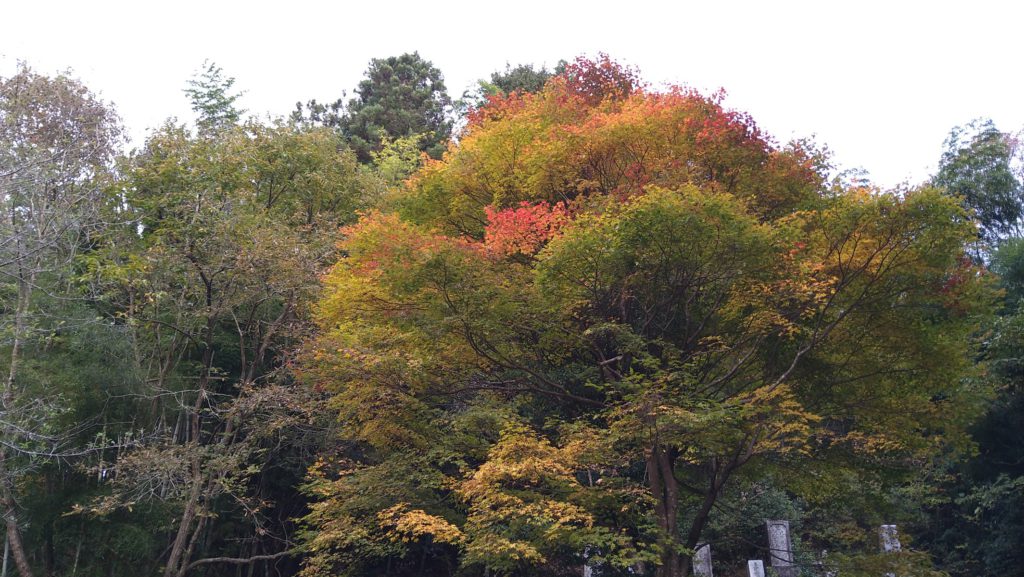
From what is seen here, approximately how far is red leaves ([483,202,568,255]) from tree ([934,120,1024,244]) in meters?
17.1

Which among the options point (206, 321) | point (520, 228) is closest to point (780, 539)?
point (520, 228)

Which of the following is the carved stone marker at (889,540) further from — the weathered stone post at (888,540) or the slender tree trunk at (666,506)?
the slender tree trunk at (666,506)

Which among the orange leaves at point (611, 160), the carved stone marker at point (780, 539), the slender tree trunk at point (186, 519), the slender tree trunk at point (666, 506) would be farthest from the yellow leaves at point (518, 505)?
the carved stone marker at point (780, 539)

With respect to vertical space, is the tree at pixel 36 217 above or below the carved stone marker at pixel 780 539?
above

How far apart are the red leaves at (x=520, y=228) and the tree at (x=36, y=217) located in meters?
5.32

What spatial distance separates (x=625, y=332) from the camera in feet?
31.4

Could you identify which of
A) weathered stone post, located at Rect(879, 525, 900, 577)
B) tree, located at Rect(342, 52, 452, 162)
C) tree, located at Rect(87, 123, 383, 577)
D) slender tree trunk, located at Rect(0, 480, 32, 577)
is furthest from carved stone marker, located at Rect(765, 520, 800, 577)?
tree, located at Rect(342, 52, 452, 162)

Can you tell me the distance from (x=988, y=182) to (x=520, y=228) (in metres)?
19.2

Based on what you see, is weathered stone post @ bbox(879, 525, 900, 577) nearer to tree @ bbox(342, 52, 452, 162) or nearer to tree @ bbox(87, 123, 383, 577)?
tree @ bbox(87, 123, 383, 577)

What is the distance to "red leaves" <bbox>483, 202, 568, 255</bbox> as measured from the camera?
33.8ft

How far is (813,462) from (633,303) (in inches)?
146

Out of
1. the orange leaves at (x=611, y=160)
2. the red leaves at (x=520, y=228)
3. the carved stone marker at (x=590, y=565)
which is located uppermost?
the orange leaves at (x=611, y=160)

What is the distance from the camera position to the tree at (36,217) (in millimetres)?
8938

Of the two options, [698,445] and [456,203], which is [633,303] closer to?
[698,445]
